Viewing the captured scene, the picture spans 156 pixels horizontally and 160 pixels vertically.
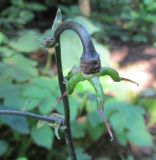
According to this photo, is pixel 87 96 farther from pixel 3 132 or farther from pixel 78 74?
pixel 78 74

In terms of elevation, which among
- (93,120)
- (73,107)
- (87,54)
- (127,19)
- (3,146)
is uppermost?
(87,54)

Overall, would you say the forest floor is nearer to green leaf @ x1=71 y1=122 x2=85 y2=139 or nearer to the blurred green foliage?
the blurred green foliage

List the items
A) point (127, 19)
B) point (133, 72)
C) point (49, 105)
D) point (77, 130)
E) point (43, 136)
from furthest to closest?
point (127, 19)
point (133, 72)
point (77, 130)
point (43, 136)
point (49, 105)

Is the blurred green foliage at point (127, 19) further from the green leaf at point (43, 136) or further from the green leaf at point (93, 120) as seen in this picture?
the green leaf at point (43, 136)

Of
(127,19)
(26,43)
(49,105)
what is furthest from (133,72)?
(49,105)

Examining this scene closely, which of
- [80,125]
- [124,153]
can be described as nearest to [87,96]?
[80,125]

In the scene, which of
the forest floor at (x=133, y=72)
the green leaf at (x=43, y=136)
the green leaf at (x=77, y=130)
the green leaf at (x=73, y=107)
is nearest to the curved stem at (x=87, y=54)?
the green leaf at (x=73, y=107)

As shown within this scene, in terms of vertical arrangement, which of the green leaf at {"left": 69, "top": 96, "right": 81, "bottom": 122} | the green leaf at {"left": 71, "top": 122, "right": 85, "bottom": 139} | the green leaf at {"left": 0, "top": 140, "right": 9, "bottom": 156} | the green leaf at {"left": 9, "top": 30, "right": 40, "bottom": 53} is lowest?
the green leaf at {"left": 0, "top": 140, "right": 9, "bottom": 156}

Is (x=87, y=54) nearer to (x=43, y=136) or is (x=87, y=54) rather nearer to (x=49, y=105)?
(x=49, y=105)

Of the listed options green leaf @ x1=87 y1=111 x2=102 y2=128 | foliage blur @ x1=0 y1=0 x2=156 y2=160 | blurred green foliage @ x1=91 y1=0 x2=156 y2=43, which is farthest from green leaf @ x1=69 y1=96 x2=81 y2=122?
blurred green foliage @ x1=91 y1=0 x2=156 y2=43
